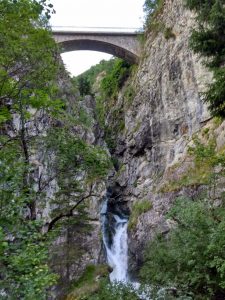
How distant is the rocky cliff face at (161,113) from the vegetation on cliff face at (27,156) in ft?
37.3

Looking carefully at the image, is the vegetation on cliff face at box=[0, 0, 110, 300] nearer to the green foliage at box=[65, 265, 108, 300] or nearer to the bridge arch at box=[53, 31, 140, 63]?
the green foliage at box=[65, 265, 108, 300]

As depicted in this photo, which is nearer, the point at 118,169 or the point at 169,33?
the point at 169,33

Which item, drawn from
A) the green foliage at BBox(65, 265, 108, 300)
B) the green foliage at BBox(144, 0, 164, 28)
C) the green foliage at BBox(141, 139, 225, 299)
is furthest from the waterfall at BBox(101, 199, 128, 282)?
the green foliage at BBox(144, 0, 164, 28)

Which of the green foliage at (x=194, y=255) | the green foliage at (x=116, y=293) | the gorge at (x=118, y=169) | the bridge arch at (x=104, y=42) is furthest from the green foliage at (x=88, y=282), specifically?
the bridge arch at (x=104, y=42)

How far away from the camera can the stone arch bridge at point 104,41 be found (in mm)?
30281

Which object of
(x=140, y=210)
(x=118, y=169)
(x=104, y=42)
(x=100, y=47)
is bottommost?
(x=140, y=210)

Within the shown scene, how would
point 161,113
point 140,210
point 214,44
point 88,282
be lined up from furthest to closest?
point 161,113 < point 140,210 < point 88,282 < point 214,44

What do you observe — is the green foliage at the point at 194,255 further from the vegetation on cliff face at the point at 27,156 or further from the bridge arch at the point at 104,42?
the bridge arch at the point at 104,42

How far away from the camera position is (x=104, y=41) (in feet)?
101

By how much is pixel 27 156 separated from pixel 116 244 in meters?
15.8

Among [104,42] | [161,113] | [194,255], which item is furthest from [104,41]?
[194,255]

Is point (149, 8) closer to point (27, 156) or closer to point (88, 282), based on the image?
point (88, 282)

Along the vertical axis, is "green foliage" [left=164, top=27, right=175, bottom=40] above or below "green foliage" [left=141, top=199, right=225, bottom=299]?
above

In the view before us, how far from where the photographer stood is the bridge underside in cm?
3091
